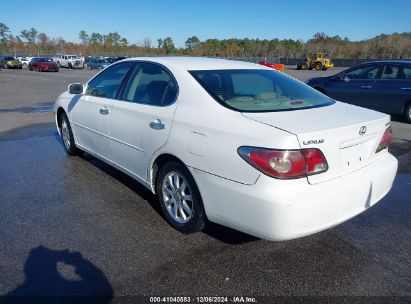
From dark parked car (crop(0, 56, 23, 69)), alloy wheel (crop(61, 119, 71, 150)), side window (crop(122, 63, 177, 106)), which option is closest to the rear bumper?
side window (crop(122, 63, 177, 106))

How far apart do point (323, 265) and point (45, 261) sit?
226cm

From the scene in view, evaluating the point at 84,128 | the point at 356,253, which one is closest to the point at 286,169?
the point at 356,253

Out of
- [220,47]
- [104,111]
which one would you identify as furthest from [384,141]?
[220,47]

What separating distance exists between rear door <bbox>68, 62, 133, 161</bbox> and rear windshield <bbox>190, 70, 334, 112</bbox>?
1299 millimetres

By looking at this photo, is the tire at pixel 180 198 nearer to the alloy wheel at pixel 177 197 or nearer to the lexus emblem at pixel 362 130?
the alloy wheel at pixel 177 197

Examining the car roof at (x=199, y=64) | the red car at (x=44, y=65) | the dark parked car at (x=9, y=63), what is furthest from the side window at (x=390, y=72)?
the dark parked car at (x=9, y=63)

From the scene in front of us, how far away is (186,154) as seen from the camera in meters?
3.13

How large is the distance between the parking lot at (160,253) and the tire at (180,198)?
136 mm

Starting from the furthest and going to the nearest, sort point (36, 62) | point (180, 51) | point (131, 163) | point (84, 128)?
point (180, 51)
point (36, 62)
point (84, 128)
point (131, 163)

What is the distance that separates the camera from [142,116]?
12.3 feet

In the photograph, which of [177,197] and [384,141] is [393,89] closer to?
[384,141]

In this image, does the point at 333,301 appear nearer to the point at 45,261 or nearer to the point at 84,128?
the point at 45,261

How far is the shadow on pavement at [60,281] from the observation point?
2.56 metres

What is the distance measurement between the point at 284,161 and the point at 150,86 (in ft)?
6.24
